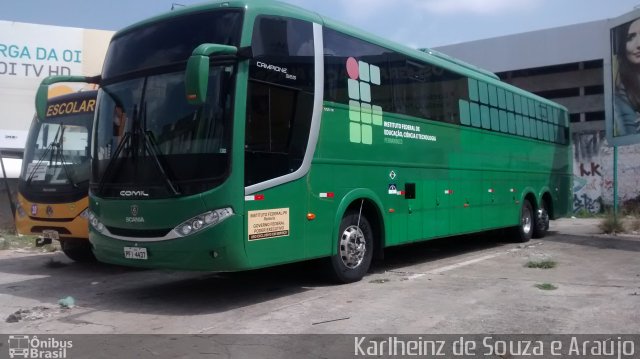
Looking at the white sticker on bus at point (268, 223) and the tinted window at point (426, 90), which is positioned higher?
the tinted window at point (426, 90)

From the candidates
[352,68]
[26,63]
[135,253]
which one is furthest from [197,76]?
[26,63]

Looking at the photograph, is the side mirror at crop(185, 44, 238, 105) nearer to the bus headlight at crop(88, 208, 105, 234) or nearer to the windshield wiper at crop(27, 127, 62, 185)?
the bus headlight at crop(88, 208, 105, 234)

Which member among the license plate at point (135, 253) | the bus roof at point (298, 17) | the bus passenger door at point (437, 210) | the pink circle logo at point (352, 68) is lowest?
the license plate at point (135, 253)

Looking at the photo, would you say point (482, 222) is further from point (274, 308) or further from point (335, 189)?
point (274, 308)

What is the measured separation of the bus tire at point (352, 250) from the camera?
803 cm

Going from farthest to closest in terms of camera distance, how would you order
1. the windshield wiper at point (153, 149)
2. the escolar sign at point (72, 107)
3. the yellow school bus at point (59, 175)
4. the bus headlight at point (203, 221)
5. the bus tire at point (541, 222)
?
the bus tire at point (541, 222) < the escolar sign at point (72, 107) < the yellow school bus at point (59, 175) < the windshield wiper at point (153, 149) < the bus headlight at point (203, 221)

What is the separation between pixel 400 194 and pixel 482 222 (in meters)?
3.50

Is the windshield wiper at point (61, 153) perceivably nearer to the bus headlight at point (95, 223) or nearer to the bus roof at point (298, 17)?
the bus headlight at point (95, 223)

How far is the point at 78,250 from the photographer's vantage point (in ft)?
35.0

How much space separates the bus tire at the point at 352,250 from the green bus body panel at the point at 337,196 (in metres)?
0.21

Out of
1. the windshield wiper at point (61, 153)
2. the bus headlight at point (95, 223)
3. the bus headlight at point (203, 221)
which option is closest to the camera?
the bus headlight at point (203, 221)

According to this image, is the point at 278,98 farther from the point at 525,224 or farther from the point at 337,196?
the point at 525,224

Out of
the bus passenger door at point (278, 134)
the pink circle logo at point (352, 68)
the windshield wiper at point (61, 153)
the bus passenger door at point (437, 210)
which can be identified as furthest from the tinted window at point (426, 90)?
the windshield wiper at point (61, 153)

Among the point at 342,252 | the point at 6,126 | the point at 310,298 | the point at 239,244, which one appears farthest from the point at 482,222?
the point at 6,126
